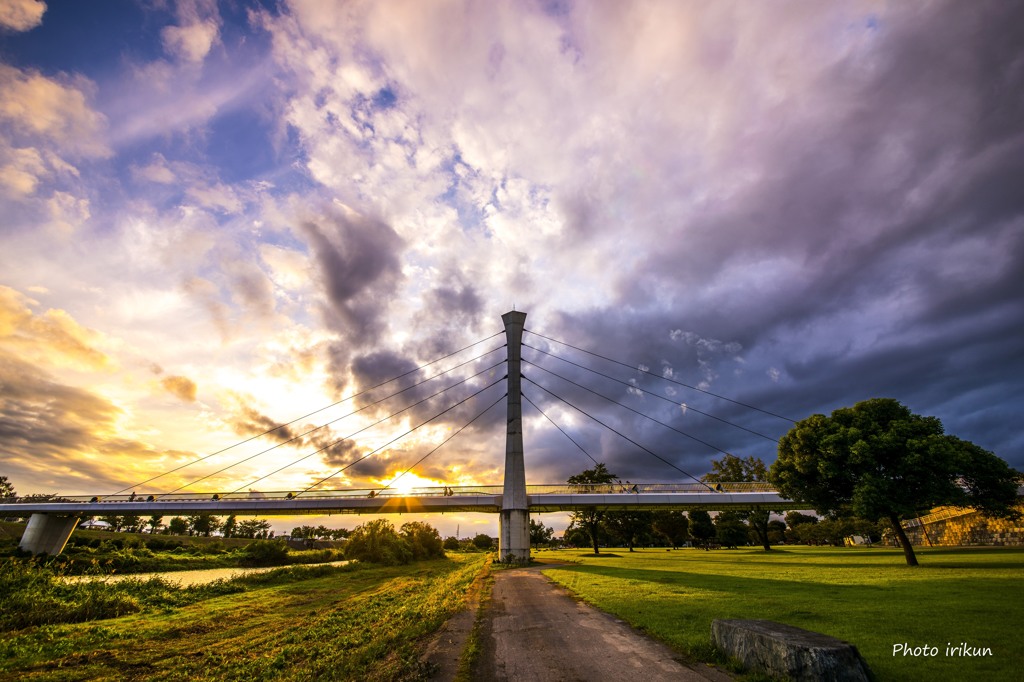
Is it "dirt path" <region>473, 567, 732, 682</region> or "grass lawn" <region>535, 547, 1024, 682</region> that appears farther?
"grass lawn" <region>535, 547, 1024, 682</region>

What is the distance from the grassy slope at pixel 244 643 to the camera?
37.7ft

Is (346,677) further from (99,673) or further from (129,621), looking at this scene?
(129,621)

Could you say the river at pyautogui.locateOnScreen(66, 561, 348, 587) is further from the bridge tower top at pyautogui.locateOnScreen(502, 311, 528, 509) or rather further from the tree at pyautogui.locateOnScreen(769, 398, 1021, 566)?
the tree at pyautogui.locateOnScreen(769, 398, 1021, 566)

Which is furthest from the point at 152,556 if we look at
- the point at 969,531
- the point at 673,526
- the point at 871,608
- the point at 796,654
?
the point at 969,531

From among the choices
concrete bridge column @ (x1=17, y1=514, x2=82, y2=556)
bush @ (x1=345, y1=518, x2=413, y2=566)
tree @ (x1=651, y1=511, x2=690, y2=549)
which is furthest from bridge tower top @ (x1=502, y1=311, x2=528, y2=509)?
concrete bridge column @ (x1=17, y1=514, x2=82, y2=556)

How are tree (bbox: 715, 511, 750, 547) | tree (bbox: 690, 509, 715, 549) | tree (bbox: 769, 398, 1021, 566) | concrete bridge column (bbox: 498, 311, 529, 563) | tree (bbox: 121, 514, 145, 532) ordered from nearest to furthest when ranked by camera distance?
1. tree (bbox: 769, 398, 1021, 566)
2. concrete bridge column (bbox: 498, 311, 529, 563)
3. tree (bbox: 715, 511, 750, 547)
4. tree (bbox: 690, 509, 715, 549)
5. tree (bbox: 121, 514, 145, 532)

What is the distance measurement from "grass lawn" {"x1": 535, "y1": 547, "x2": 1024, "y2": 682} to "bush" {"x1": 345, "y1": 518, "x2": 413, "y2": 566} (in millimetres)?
47095

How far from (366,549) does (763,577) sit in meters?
57.0

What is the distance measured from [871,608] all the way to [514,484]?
43719 millimetres

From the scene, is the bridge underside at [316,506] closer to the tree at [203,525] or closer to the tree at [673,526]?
the tree at [673,526]

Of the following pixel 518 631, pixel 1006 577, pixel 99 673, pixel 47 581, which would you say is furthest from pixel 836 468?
pixel 47 581

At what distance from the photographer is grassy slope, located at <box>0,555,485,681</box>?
1150cm

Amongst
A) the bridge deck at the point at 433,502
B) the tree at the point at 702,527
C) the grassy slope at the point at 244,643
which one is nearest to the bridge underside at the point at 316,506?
the bridge deck at the point at 433,502

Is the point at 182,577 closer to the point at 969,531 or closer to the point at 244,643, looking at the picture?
the point at 244,643
